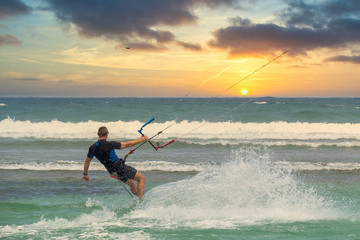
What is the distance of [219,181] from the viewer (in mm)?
9953

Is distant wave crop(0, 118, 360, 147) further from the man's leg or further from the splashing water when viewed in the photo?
the man's leg

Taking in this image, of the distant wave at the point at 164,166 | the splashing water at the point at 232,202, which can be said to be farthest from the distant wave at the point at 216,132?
the splashing water at the point at 232,202

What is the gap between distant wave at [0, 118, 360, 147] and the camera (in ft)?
86.2

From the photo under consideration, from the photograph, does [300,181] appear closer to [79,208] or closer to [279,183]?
[279,183]

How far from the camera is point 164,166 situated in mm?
15711

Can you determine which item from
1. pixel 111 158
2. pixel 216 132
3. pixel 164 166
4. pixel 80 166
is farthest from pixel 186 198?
pixel 216 132

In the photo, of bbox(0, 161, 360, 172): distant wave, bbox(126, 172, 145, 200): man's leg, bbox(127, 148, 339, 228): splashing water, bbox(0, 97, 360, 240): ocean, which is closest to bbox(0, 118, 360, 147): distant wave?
bbox(0, 97, 360, 240): ocean

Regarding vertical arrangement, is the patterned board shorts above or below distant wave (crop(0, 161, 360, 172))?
above

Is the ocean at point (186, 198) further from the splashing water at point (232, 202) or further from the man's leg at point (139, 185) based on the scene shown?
the man's leg at point (139, 185)

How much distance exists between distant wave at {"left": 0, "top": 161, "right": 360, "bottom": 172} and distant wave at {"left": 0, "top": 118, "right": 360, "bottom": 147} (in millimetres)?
7320

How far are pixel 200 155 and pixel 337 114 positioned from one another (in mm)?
32210

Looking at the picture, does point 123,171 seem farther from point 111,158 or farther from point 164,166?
point 164,166

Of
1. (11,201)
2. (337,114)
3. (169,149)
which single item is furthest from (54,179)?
(337,114)

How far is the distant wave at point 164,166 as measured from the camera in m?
15.2
